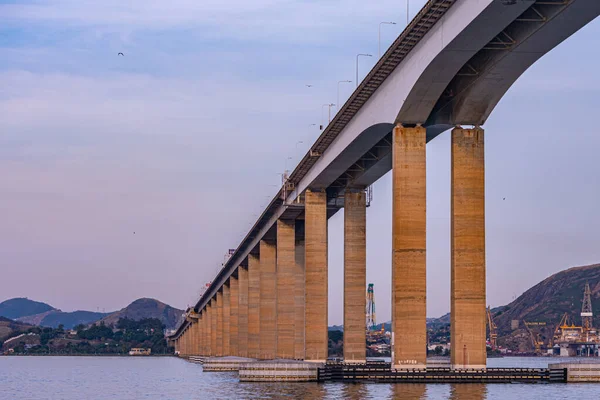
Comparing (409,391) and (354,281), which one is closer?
(409,391)

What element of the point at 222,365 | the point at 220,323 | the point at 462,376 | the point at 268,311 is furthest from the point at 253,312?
the point at 462,376

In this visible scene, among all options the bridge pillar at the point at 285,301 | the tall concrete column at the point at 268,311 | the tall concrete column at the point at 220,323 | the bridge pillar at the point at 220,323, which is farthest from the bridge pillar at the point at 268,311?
the tall concrete column at the point at 220,323

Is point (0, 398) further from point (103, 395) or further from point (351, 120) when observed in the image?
point (351, 120)

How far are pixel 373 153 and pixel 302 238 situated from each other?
3599 cm

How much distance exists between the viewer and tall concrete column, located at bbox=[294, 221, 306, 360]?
108m

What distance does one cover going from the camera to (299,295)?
111 meters

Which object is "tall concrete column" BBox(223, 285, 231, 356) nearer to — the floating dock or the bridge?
the bridge

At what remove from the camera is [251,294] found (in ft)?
433

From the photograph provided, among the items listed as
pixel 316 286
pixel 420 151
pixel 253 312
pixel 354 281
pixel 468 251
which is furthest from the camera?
pixel 253 312

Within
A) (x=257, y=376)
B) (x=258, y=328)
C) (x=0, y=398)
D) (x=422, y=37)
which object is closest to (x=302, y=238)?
(x=258, y=328)

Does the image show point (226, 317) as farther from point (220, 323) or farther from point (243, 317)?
point (243, 317)

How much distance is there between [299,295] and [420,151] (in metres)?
47.2

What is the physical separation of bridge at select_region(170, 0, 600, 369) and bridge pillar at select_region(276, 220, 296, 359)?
12.9 meters

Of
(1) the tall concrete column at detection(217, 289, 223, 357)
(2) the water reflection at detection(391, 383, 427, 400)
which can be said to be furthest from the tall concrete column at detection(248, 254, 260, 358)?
(2) the water reflection at detection(391, 383, 427, 400)
